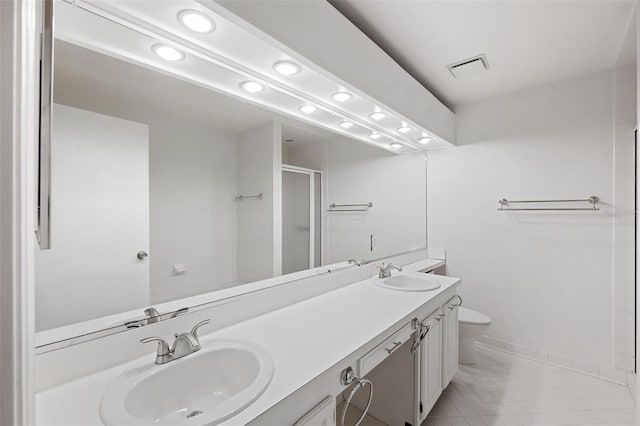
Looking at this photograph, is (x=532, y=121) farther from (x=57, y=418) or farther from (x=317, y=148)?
(x=57, y=418)

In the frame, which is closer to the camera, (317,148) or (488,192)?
(317,148)

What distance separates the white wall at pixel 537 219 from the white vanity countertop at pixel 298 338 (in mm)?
1151

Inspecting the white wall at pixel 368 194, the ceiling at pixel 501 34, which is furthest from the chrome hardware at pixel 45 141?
the ceiling at pixel 501 34

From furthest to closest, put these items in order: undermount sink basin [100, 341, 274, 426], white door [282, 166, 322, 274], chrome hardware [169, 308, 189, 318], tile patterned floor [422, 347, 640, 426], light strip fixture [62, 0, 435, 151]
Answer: tile patterned floor [422, 347, 640, 426] < white door [282, 166, 322, 274] < chrome hardware [169, 308, 189, 318] < light strip fixture [62, 0, 435, 151] < undermount sink basin [100, 341, 274, 426]

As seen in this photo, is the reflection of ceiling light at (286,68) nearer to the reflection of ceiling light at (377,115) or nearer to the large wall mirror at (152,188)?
the large wall mirror at (152,188)

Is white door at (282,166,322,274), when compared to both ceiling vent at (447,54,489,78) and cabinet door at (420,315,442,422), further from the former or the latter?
ceiling vent at (447,54,489,78)

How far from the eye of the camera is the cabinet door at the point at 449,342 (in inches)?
73.0

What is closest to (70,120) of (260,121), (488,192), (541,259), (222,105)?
(222,105)

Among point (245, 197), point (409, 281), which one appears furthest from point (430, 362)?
point (245, 197)

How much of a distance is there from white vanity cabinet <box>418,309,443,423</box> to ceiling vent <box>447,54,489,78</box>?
1.82 meters

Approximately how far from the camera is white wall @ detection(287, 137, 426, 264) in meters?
1.96

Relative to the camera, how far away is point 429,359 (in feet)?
5.41

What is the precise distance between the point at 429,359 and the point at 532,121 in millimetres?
2264

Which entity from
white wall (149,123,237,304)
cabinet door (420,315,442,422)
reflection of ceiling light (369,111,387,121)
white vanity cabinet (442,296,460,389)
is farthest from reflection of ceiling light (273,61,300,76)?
white vanity cabinet (442,296,460,389)
